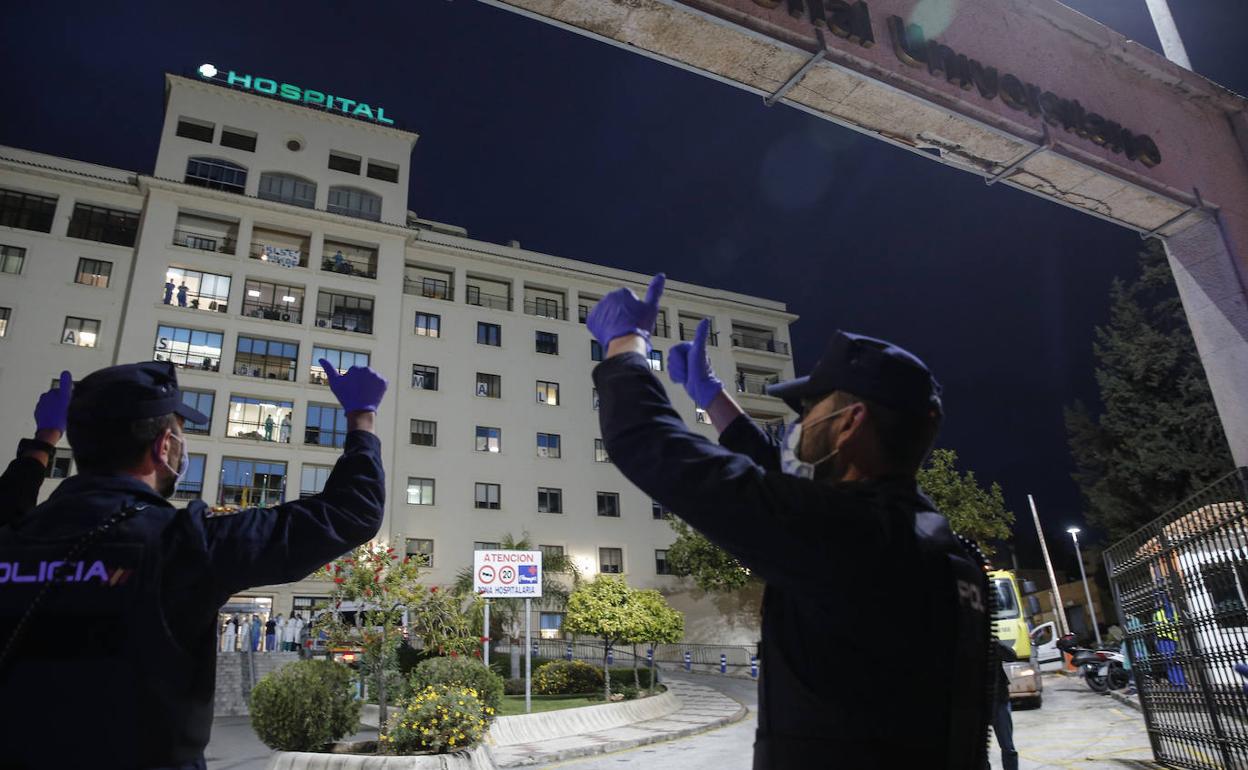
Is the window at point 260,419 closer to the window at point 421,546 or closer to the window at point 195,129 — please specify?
the window at point 421,546

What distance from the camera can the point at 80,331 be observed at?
32938 mm


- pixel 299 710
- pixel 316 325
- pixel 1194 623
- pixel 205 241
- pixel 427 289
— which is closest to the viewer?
pixel 1194 623

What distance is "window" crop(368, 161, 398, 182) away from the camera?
135 ft

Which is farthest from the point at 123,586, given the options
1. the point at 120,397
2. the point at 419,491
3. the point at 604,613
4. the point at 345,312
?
the point at 345,312

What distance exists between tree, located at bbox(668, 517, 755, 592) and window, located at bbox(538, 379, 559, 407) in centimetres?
1002

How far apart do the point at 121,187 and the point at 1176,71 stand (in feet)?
133

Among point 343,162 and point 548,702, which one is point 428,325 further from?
point 548,702

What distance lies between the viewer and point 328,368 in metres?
3.01

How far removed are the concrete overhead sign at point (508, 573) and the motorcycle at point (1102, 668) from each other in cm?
1128

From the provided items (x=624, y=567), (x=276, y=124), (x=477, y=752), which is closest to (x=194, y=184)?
(x=276, y=124)

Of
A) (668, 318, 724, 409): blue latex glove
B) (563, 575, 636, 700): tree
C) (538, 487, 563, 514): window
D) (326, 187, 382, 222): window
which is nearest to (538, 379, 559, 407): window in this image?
(538, 487, 563, 514): window

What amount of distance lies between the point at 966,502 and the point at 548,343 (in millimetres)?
23140

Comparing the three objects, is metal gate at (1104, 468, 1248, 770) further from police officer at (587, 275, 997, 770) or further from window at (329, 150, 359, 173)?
window at (329, 150, 359, 173)

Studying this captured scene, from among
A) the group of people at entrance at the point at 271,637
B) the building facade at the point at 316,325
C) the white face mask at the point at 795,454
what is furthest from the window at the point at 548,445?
the white face mask at the point at 795,454
